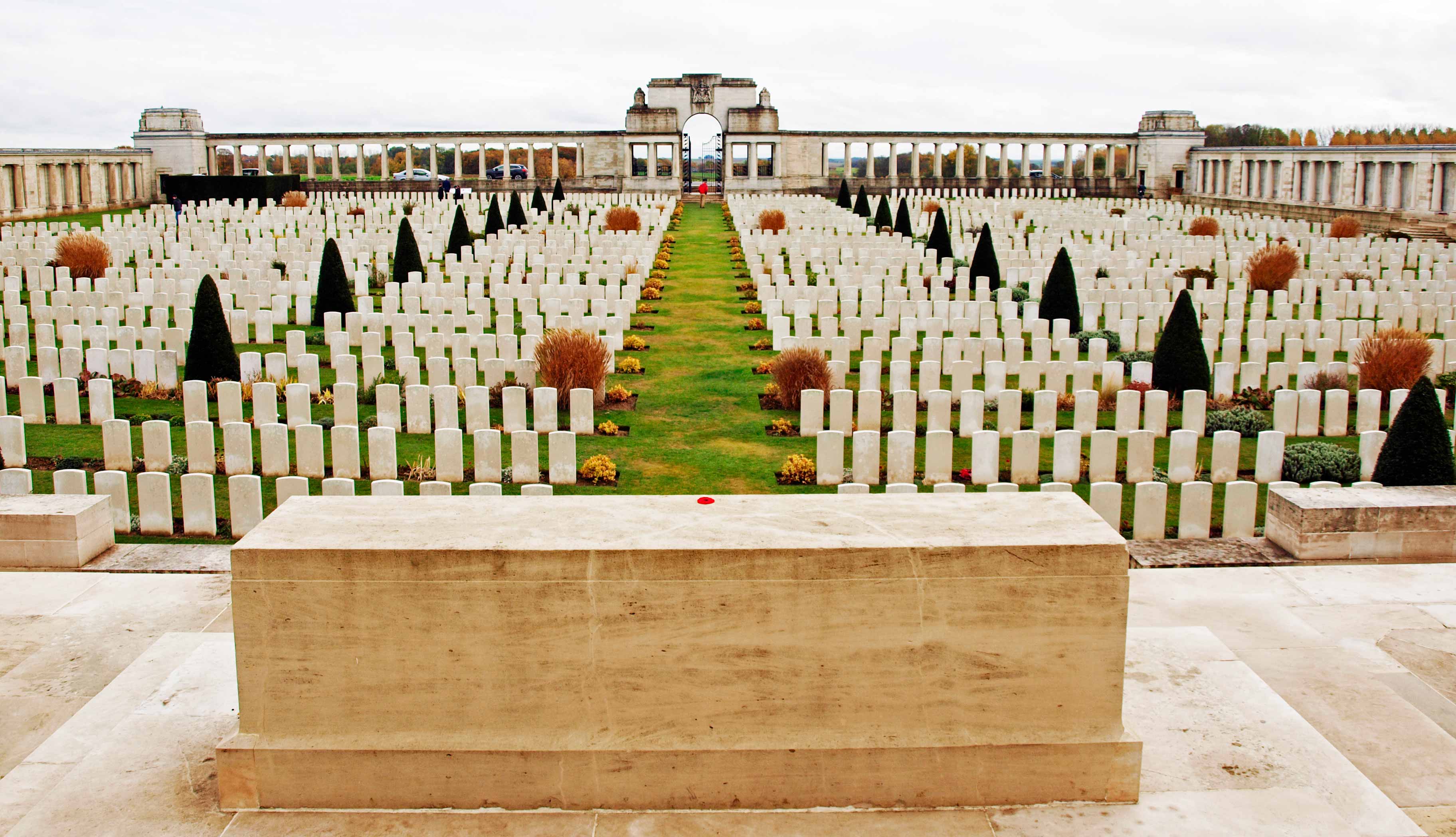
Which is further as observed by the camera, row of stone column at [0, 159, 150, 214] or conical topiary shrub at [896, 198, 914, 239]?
row of stone column at [0, 159, 150, 214]

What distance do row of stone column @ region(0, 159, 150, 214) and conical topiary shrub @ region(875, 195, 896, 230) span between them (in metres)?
30.5

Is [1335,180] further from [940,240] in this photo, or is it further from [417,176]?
[417,176]

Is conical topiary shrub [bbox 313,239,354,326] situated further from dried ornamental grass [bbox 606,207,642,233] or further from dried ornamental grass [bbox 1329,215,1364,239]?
dried ornamental grass [bbox 1329,215,1364,239]

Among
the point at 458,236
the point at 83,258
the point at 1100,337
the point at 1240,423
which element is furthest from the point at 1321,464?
the point at 83,258

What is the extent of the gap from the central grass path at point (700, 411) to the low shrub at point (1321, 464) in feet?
15.0

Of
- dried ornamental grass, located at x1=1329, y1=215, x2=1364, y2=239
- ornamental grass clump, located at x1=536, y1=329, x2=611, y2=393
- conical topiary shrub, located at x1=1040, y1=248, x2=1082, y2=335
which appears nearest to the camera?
ornamental grass clump, located at x1=536, y1=329, x2=611, y2=393

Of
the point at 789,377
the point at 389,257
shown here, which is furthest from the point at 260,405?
the point at 389,257

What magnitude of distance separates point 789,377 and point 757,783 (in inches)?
387

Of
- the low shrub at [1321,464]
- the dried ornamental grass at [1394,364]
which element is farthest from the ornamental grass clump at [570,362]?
the dried ornamental grass at [1394,364]

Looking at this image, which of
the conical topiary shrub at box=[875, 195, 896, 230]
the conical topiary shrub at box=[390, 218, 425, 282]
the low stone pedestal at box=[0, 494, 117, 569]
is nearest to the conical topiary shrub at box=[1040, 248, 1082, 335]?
the conical topiary shrub at box=[390, 218, 425, 282]

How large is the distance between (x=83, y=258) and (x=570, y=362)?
1442 centimetres

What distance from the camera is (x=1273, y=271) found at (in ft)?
75.2

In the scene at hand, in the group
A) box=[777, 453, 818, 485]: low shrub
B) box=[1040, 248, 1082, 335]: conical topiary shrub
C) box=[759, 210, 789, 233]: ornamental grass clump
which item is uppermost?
box=[759, 210, 789, 233]: ornamental grass clump

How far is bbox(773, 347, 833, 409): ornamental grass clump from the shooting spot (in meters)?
13.9
